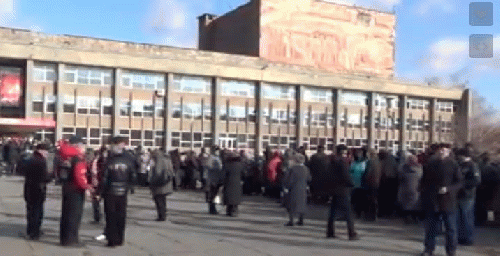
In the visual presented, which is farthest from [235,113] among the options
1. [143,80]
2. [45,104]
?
[45,104]

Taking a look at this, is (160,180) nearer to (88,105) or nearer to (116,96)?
(88,105)

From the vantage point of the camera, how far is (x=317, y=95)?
65812mm

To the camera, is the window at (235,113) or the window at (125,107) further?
the window at (235,113)

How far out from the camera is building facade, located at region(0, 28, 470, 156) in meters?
52.0

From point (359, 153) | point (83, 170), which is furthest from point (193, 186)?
point (83, 170)

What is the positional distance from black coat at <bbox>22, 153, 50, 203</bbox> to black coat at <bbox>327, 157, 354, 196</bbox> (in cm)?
497

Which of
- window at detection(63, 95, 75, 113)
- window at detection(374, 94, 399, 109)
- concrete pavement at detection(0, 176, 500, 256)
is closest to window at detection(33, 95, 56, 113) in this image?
window at detection(63, 95, 75, 113)

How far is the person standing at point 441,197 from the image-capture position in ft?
32.6

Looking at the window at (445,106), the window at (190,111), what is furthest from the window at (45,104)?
the window at (445,106)

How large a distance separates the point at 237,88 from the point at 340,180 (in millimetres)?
50013

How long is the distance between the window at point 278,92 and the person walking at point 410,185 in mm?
47589

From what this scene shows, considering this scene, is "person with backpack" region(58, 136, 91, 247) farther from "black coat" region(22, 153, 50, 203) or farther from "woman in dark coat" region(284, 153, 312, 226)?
"woman in dark coat" region(284, 153, 312, 226)

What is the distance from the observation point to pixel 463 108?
7588 centimetres

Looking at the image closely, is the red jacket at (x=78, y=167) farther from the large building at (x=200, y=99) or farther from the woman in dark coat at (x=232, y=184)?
the large building at (x=200, y=99)
